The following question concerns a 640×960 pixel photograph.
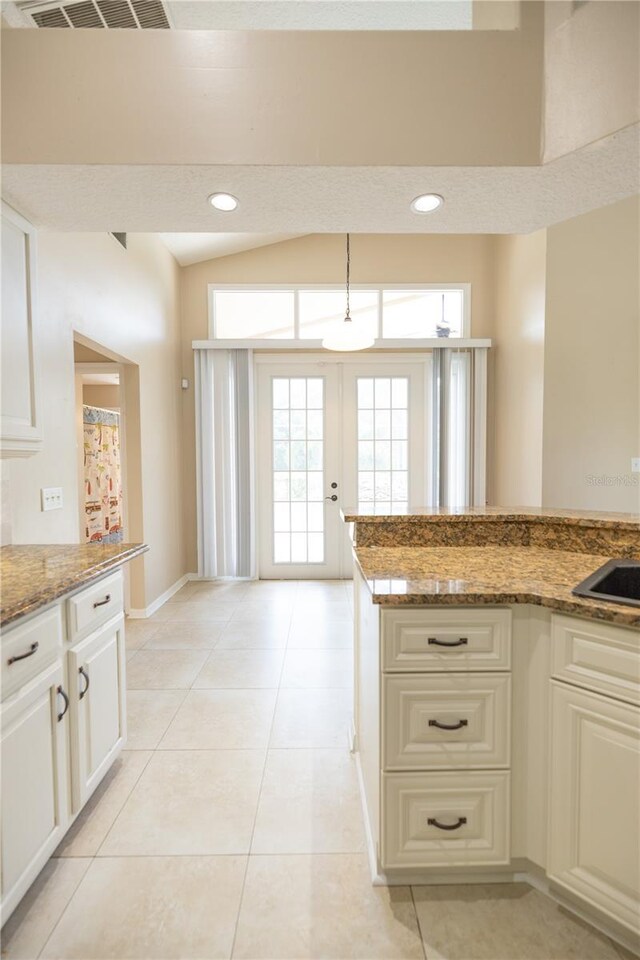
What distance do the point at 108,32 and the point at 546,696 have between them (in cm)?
258

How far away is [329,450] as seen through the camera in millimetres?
4930

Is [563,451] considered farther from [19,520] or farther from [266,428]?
[19,520]

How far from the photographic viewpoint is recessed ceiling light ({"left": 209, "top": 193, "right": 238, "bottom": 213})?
1.76 metres

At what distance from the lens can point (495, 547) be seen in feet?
6.63

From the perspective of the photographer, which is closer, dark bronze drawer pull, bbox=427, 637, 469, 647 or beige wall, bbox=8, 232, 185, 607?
dark bronze drawer pull, bbox=427, 637, 469, 647

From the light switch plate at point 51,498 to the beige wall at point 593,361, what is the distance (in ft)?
11.7

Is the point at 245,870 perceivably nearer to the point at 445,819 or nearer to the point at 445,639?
the point at 445,819

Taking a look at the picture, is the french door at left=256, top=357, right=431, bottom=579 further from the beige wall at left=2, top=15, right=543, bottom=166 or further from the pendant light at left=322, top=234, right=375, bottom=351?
the beige wall at left=2, top=15, right=543, bottom=166

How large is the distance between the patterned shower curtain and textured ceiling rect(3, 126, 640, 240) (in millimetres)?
3587

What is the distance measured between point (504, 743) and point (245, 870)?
95 centimetres

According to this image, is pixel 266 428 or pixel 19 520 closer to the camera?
pixel 19 520

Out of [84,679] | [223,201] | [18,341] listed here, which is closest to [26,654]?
[84,679]

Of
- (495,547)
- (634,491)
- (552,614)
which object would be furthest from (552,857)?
A: (634,491)

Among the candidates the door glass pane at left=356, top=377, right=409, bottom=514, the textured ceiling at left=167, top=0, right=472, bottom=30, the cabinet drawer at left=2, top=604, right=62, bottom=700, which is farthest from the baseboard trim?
the textured ceiling at left=167, top=0, right=472, bottom=30
